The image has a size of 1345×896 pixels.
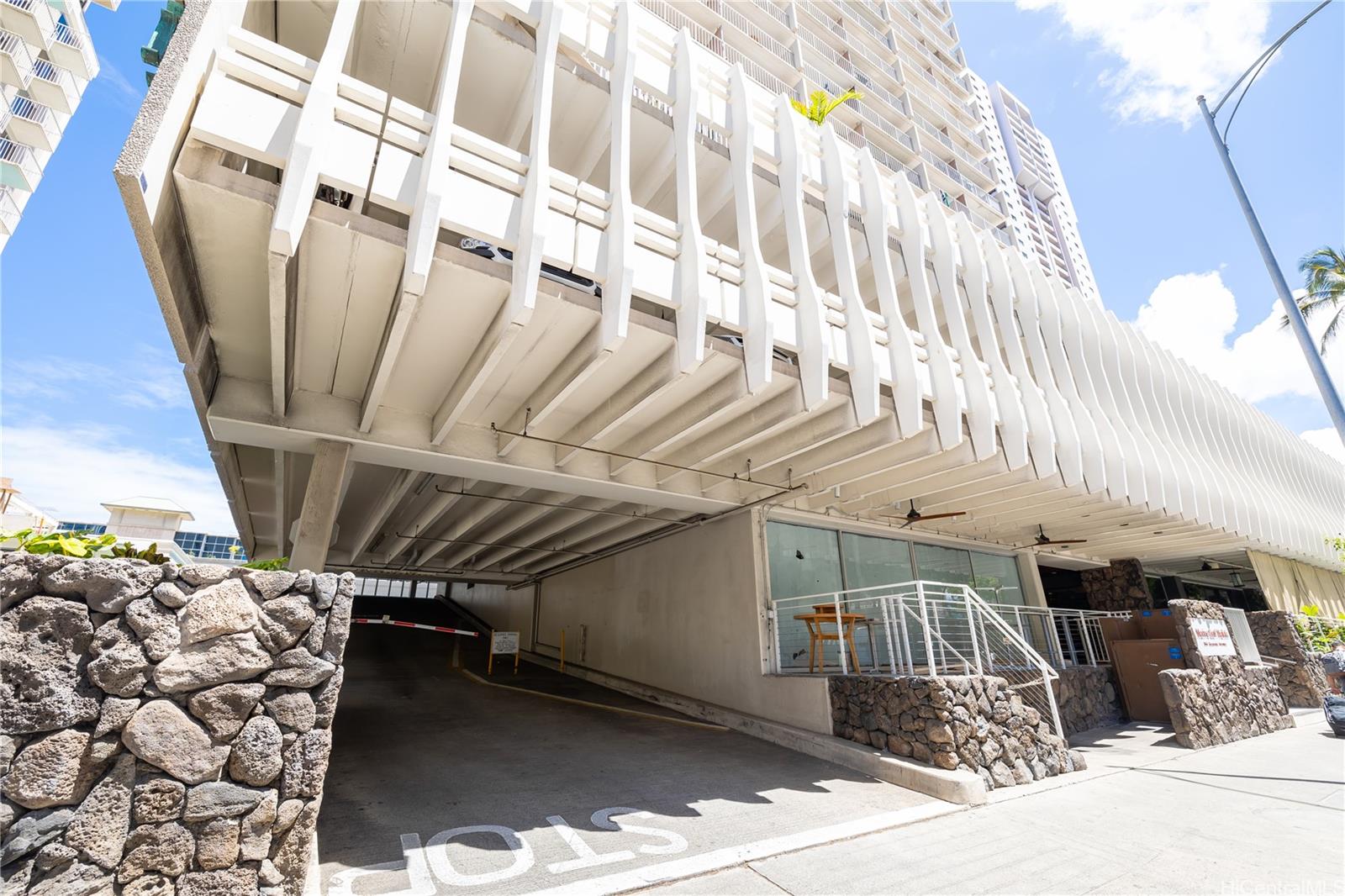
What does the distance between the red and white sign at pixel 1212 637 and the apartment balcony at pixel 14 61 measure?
54.1 meters

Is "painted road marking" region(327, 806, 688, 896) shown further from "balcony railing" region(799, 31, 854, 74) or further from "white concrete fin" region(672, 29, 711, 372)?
"balcony railing" region(799, 31, 854, 74)

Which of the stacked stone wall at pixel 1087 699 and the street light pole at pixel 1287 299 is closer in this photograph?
the street light pole at pixel 1287 299

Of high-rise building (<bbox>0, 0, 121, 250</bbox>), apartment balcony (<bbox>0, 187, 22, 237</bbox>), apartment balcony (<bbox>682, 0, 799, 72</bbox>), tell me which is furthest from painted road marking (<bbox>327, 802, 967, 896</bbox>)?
apartment balcony (<bbox>0, 187, 22, 237</bbox>)

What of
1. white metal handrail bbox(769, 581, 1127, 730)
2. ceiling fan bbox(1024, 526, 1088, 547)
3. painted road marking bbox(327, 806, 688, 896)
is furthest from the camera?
ceiling fan bbox(1024, 526, 1088, 547)

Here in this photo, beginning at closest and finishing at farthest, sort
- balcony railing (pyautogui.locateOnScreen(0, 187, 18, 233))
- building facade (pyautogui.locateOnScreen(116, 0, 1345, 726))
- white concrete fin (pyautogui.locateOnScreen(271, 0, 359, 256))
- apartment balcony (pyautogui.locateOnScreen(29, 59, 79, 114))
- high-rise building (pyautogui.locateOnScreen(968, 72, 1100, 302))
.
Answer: white concrete fin (pyautogui.locateOnScreen(271, 0, 359, 256)) < building facade (pyautogui.locateOnScreen(116, 0, 1345, 726)) < balcony railing (pyautogui.locateOnScreen(0, 187, 18, 233)) < apartment balcony (pyautogui.locateOnScreen(29, 59, 79, 114)) < high-rise building (pyautogui.locateOnScreen(968, 72, 1100, 302))

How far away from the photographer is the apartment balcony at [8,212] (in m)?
29.8

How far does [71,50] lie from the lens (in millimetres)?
32375

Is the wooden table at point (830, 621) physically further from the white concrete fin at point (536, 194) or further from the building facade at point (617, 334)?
the white concrete fin at point (536, 194)

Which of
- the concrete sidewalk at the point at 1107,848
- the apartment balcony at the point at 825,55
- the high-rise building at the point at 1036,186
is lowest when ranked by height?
the concrete sidewalk at the point at 1107,848

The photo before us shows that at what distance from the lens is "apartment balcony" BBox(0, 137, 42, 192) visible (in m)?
30.3

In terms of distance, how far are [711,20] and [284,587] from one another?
26.2 meters

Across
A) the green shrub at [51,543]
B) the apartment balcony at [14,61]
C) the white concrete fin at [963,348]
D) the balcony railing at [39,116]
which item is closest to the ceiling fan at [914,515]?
the white concrete fin at [963,348]

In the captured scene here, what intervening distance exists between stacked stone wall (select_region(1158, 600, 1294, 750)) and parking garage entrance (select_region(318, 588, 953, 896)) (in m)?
6.83

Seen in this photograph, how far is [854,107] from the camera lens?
87.2 ft
